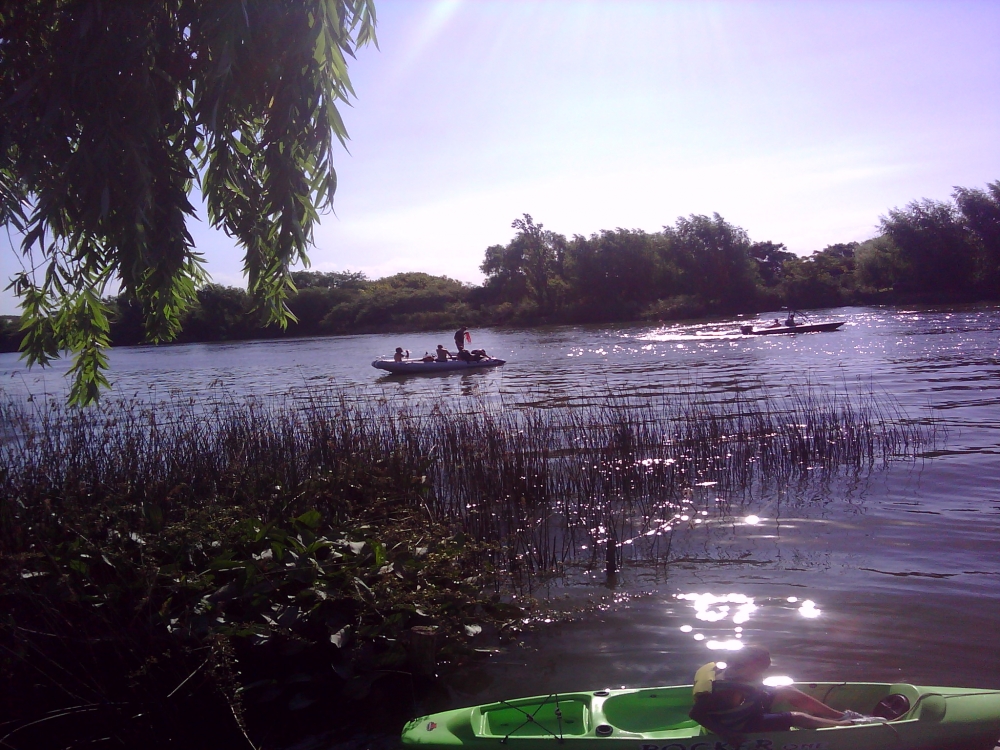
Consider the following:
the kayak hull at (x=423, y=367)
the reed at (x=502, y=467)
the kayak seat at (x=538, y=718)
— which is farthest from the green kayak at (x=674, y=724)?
the kayak hull at (x=423, y=367)

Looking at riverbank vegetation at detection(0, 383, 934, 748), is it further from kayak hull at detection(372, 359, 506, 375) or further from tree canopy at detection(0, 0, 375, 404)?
kayak hull at detection(372, 359, 506, 375)

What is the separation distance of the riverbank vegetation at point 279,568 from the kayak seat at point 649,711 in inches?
38.3

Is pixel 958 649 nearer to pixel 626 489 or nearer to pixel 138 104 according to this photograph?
pixel 626 489

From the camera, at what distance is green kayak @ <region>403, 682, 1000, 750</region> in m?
3.65

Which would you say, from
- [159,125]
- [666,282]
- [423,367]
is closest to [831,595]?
[159,125]

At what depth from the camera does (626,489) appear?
8023 millimetres

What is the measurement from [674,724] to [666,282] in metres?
65.3

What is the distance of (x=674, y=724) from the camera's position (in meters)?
3.86

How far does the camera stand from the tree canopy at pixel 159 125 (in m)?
3.97

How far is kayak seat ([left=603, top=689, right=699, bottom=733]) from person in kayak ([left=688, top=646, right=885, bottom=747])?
173 mm

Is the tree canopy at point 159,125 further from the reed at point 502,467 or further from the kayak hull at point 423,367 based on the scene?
the kayak hull at point 423,367

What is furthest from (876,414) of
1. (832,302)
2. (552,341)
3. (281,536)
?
(832,302)

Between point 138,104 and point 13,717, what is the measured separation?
3146mm

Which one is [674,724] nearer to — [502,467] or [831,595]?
[831,595]
